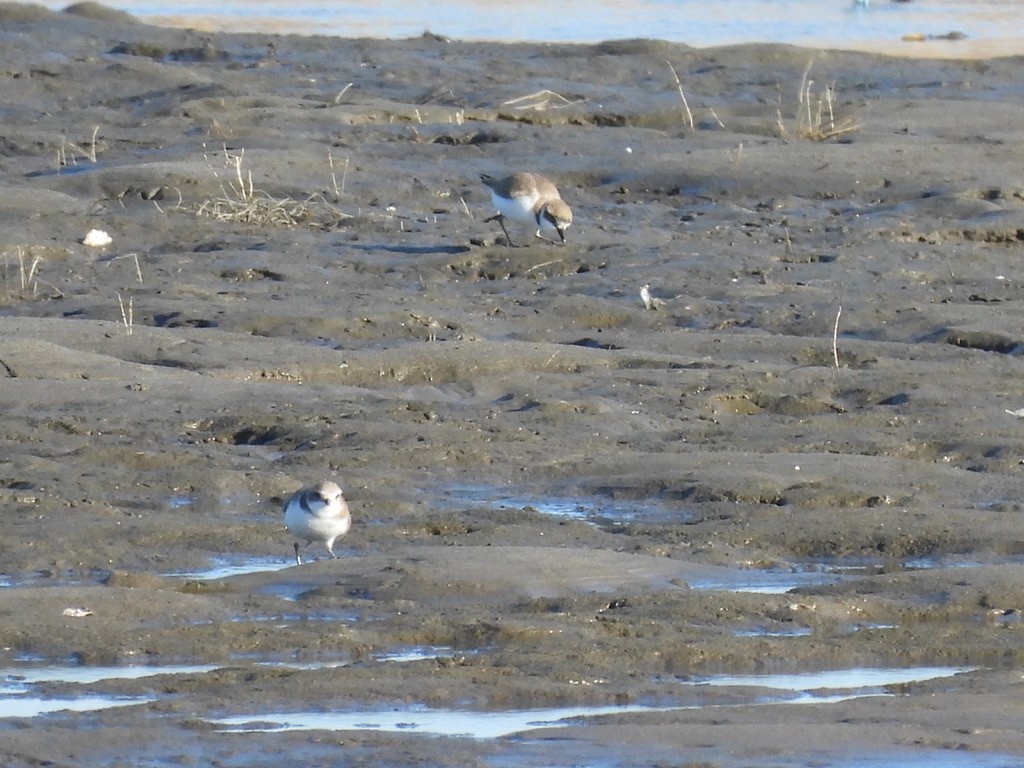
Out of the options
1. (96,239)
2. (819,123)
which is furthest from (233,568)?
(819,123)

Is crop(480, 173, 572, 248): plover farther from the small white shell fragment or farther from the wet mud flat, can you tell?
the small white shell fragment

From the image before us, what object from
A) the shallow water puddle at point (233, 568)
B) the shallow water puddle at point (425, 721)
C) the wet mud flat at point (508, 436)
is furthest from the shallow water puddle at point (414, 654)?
the shallow water puddle at point (233, 568)

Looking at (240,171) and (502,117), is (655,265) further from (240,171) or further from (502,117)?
(502,117)

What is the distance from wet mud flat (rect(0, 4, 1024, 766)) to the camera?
5305mm

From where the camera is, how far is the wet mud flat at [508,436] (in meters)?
5.30

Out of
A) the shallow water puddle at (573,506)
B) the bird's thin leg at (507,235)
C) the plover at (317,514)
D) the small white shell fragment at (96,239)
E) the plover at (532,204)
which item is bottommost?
the shallow water puddle at (573,506)

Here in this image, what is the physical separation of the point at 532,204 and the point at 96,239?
7.99ft

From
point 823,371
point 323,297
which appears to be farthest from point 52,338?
point 823,371

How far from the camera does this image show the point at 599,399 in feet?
28.7

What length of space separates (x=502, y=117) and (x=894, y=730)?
38.8 feet

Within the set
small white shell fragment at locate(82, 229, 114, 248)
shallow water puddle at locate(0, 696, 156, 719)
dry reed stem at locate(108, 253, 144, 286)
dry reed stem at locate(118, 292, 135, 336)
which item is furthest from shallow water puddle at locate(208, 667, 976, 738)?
small white shell fragment at locate(82, 229, 114, 248)

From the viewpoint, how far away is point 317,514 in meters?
6.54

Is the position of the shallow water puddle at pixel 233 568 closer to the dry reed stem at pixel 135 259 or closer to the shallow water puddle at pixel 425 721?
the shallow water puddle at pixel 425 721

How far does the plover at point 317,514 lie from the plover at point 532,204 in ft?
17.3
